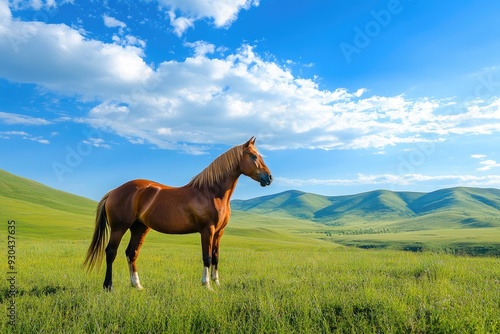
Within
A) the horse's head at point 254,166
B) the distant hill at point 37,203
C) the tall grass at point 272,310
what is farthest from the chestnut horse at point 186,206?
the distant hill at point 37,203

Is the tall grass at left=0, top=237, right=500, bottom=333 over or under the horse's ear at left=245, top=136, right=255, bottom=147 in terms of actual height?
under

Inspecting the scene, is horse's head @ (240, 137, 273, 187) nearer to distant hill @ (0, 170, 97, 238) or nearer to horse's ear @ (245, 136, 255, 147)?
horse's ear @ (245, 136, 255, 147)

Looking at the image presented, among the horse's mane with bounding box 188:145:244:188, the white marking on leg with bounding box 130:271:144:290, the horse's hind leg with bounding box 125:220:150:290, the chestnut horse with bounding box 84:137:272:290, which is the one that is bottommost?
the white marking on leg with bounding box 130:271:144:290

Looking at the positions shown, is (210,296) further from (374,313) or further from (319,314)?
(374,313)

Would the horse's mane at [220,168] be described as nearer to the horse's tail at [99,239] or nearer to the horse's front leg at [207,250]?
the horse's front leg at [207,250]

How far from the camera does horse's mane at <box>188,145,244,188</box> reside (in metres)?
8.05

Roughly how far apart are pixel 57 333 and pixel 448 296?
20.8 ft

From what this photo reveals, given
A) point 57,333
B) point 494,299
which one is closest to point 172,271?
point 57,333

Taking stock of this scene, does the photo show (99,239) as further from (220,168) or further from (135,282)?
(220,168)

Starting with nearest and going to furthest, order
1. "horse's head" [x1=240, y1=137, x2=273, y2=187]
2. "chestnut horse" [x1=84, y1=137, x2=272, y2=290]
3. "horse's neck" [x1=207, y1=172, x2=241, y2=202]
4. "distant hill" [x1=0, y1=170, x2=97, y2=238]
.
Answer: "chestnut horse" [x1=84, y1=137, x2=272, y2=290] < "horse's head" [x1=240, y1=137, x2=273, y2=187] < "horse's neck" [x1=207, y1=172, x2=241, y2=202] < "distant hill" [x1=0, y1=170, x2=97, y2=238]

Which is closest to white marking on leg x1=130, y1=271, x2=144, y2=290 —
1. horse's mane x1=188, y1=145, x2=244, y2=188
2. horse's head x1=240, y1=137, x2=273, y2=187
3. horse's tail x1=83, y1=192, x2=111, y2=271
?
horse's tail x1=83, y1=192, x2=111, y2=271

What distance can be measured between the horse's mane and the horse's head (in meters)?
0.16

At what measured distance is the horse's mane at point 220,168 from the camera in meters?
8.05

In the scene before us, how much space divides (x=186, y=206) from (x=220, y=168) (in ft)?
4.02
